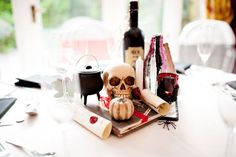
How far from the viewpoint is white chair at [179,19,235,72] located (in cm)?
194

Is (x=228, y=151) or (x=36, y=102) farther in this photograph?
(x=36, y=102)

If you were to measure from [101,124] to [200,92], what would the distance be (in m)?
0.58

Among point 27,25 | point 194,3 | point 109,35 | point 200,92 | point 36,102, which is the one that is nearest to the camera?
point 36,102

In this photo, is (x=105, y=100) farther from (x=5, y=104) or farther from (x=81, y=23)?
(x=81, y=23)

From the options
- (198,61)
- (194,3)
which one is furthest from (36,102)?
(194,3)

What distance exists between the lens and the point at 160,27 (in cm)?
263

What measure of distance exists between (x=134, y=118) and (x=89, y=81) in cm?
22

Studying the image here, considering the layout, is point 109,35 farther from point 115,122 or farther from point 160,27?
point 115,122

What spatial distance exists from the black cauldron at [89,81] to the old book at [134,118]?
0.18ft

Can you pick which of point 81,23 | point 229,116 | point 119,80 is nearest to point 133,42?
point 119,80

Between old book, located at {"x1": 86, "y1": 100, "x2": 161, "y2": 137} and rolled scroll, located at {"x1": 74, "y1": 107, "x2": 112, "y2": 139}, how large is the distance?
25 mm

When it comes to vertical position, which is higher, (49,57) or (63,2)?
(63,2)

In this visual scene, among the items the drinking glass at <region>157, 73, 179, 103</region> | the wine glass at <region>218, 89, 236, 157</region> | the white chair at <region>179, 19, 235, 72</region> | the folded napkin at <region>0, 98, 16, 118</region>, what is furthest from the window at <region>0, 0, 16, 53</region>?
the wine glass at <region>218, 89, 236, 157</region>

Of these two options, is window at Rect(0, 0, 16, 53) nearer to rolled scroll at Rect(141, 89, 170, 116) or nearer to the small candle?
the small candle
